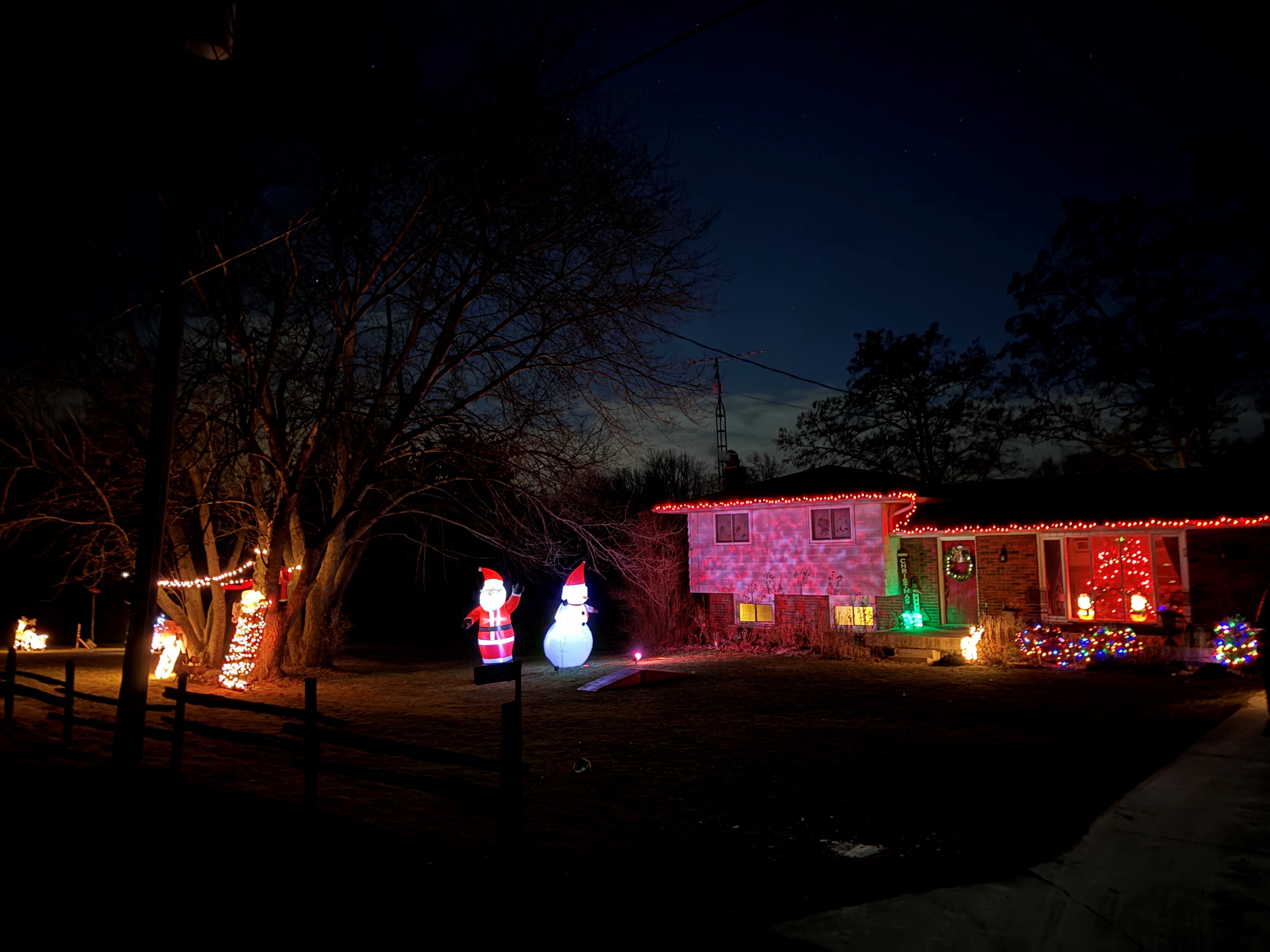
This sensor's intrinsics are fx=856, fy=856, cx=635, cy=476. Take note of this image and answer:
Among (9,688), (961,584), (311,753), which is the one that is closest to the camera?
(311,753)

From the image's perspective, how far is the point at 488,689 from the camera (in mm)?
15516

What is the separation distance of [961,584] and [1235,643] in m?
7.53

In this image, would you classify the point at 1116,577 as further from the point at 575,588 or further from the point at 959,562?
the point at 575,588

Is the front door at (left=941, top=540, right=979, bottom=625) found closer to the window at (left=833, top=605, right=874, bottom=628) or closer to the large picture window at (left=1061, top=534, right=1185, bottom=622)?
the large picture window at (left=1061, top=534, right=1185, bottom=622)

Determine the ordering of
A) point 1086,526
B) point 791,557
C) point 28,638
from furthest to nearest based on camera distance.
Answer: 1. point 28,638
2. point 791,557
3. point 1086,526

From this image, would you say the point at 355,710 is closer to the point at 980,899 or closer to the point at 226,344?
the point at 226,344

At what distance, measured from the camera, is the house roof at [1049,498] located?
1798cm

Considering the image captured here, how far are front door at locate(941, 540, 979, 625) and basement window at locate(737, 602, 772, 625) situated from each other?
4737 millimetres

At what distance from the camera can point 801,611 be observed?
2328 cm

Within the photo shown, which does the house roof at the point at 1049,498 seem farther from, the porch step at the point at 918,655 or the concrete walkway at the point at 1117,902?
the concrete walkway at the point at 1117,902

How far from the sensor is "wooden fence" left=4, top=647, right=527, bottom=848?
5469 mm

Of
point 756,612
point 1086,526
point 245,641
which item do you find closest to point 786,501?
point 756,612

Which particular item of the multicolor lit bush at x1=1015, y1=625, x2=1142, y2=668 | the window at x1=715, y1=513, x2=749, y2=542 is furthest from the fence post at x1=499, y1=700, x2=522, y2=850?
the window at x1=715, y1=513, x2=749, y2=542

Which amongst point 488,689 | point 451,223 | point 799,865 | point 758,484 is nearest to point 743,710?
point 488,689
